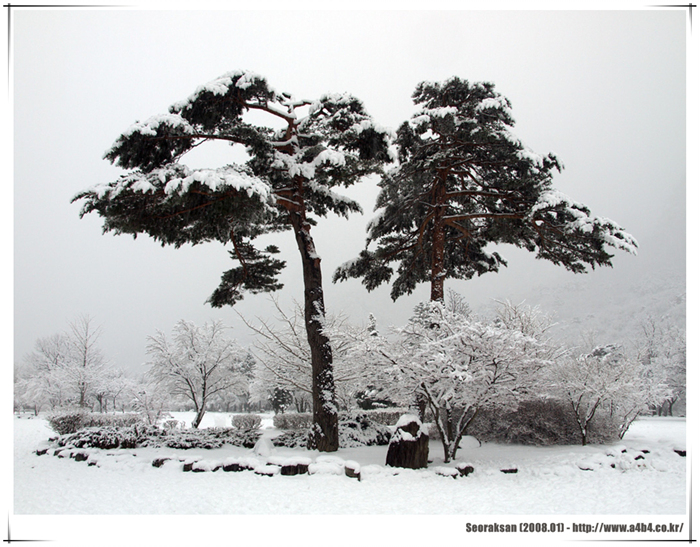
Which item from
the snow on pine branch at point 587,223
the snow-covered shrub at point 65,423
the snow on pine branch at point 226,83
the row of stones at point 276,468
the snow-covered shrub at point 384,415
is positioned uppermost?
the snow on pine branch at point 226,83

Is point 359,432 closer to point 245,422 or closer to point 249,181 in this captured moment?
point 249,181

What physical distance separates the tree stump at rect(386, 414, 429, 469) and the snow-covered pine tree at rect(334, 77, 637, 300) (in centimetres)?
416

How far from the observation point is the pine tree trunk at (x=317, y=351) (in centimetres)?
983

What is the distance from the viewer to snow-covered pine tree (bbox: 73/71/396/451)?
7812 mm

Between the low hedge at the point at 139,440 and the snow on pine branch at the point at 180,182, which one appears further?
the low hedge at the point at 139,440

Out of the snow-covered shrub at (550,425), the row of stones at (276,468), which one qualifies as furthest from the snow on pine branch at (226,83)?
the snow-covered shrub at (550,425)

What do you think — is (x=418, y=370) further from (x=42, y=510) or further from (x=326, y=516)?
(x=42, y=510)

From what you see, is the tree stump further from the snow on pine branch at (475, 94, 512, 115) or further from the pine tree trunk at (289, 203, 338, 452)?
the snow on pine branch at (475, 94, 512, 115)

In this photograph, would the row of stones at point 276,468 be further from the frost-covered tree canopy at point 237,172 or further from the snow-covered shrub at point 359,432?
the frost-covered tree canopy at point 237,172

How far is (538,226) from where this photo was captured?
396 inches

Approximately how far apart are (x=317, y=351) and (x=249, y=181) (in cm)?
479

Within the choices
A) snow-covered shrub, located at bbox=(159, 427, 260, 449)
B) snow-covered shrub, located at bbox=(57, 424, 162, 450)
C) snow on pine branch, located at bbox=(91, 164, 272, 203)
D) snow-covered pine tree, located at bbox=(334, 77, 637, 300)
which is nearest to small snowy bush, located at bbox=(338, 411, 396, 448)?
snow-covered shrub, located at bbox=(159, 427, 260, 449)

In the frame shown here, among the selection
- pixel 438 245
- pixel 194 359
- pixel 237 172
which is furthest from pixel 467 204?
pixel 194 359

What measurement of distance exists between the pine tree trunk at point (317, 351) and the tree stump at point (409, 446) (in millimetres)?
2178
